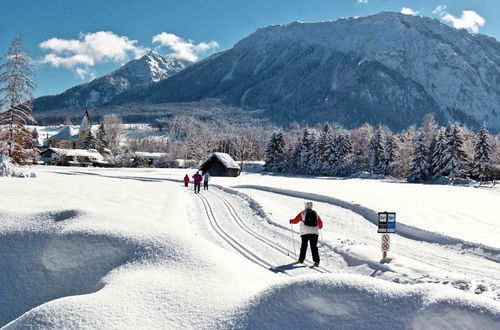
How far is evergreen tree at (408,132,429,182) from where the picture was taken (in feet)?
191

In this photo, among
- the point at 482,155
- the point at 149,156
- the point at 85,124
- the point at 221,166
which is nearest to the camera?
the point at 482,155

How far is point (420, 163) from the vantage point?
58219 mm

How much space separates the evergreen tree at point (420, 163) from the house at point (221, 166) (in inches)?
1060

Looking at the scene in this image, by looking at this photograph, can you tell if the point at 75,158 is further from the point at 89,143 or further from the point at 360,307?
the point at 360,307

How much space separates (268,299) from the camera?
4.47 m

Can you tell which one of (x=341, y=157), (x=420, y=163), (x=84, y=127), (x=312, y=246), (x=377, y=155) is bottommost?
(x=312, y=246)

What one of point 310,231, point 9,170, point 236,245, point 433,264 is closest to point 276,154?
point 9,170

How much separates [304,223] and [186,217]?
25.3ft

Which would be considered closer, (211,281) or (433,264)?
(211,281)

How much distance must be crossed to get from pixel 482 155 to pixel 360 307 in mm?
62991

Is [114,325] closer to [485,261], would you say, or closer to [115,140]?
[485,261]

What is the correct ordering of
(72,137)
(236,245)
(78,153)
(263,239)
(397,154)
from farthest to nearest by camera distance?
(72,137)
(78,153)
(397,154)
(263,239)
(236,245)

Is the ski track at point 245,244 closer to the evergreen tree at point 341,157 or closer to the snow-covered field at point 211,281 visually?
the snow-covered field at point 211,281

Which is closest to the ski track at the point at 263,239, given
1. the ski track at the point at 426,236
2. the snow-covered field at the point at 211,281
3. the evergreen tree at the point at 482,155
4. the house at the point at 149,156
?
the snow-covered field at the point at 211,281
